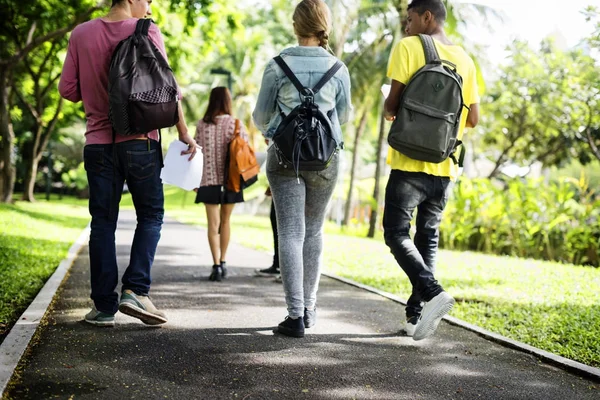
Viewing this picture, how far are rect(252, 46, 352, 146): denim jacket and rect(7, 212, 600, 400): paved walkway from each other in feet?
4.50

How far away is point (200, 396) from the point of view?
3.32 m

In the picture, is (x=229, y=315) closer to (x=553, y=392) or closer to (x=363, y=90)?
(x=553, y=392)

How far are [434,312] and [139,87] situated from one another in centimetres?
225

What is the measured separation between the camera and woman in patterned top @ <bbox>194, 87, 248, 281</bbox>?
7301 millimetres

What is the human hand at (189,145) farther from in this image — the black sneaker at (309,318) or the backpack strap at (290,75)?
the black sneaker at (309,318)

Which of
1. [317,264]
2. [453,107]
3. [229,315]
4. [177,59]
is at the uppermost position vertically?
[177,59]

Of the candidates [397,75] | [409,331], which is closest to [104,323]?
[409,331]

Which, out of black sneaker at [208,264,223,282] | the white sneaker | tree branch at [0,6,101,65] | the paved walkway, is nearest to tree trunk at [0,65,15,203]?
tree branch at [0,6,101,65]

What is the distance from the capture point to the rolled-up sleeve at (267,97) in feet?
14.9

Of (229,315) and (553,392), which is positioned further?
(229,315)

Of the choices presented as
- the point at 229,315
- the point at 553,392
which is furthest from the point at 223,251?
the point at 553,392

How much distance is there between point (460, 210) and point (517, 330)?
880 cm

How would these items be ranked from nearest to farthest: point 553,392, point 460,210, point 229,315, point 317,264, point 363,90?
point 553,392 → point 317,264 → point 229,315 → point 460,210 → point 363,90

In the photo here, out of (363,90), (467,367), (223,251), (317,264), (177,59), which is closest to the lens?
(467,367)
